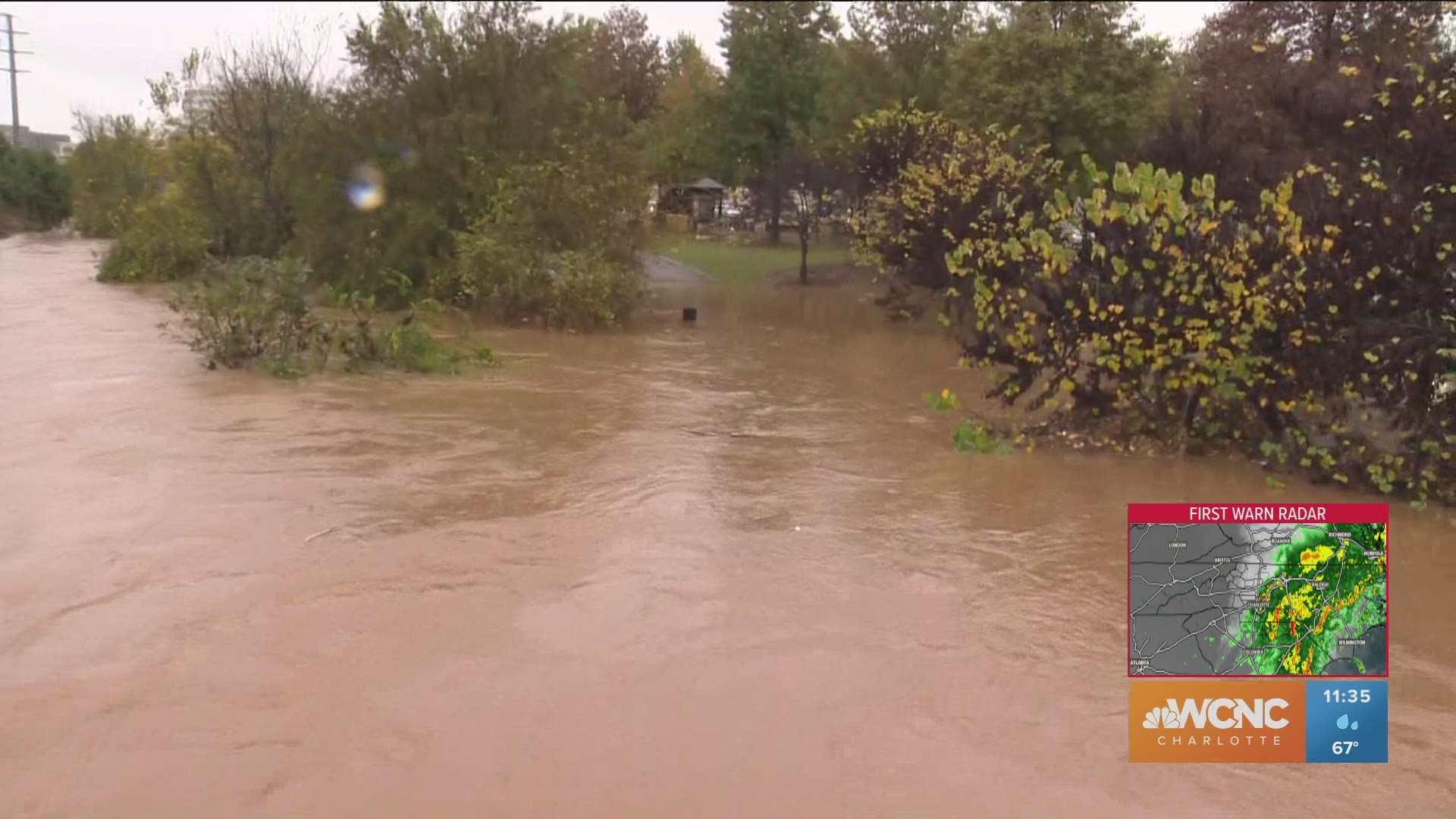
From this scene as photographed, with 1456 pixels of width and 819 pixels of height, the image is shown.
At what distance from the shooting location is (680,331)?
1944cm

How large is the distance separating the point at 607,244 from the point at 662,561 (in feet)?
46.5

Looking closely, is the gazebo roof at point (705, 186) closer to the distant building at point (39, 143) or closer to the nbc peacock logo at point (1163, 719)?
the distant building at point (39, 143)

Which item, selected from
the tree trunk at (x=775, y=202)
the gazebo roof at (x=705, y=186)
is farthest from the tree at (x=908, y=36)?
the gazebo roof at (x=705, y=186)

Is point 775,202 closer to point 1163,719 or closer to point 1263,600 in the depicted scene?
point 1263,600

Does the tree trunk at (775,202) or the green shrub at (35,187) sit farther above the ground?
the green shrub at (35,187)

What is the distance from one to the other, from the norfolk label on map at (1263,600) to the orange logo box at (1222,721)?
0.06 m

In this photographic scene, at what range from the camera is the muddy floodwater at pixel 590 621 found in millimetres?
4102

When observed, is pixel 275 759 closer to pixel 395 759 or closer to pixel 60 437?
pixel 395 759

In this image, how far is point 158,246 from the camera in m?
26.8

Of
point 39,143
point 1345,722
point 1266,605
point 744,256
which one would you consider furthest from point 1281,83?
point 39,143

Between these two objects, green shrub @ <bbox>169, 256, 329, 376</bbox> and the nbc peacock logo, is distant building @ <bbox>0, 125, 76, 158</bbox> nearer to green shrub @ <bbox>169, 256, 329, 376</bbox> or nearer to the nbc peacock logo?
Result: green shrub @ <bbox>169, 256, 329, 376</bbox>

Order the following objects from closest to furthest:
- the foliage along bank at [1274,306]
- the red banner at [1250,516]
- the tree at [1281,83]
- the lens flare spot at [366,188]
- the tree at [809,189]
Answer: the red banner at [1250,516] < the foliage along bank at [1274,306] < the tree at [1281,83] < the lens flare spot at [366,188] < the tree at [809,189]

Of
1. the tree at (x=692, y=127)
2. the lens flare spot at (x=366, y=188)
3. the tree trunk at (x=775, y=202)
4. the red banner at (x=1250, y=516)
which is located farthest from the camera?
the tree at (x=692, y=127)

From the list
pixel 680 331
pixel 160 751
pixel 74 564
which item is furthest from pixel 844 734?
pixel 680 331
